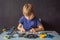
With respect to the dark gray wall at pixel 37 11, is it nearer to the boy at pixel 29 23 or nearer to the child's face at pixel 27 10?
the boy at pixel 29 23

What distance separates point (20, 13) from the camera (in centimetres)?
415

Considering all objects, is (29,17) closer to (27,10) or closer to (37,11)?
(27,10)

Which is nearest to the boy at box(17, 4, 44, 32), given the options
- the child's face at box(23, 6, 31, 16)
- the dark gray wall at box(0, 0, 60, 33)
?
the child's face at box(23, 6, 31, 16)

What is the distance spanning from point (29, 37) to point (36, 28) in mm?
596

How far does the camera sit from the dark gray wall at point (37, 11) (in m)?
4.12

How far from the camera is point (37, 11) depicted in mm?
4148

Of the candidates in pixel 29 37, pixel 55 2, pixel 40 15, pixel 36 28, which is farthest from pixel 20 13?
pixel 29 37

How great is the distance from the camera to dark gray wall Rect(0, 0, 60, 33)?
412cm

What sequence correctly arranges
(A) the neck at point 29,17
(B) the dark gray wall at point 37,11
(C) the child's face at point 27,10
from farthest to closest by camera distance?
(B) the dark gray wall at point 37,11, (A) the neck at point 29,17, (C) the child's face at point 27,10

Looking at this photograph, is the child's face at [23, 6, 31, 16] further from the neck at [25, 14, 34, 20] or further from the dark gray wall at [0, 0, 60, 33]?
the dark gray wall at [0, 0, 60, 33]

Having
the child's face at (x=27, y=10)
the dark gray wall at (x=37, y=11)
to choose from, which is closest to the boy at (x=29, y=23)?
the child's face at (x=27, y=10)

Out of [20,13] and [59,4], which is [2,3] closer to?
[20,13]

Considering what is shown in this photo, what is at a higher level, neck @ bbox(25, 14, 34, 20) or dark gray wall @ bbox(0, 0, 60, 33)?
dark gray wall @ bbox(0, 0, 60, 33)

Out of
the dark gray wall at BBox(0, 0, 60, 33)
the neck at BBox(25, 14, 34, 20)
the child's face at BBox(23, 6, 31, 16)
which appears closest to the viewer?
the child's face at BBox(23, 6, 31, 16)
